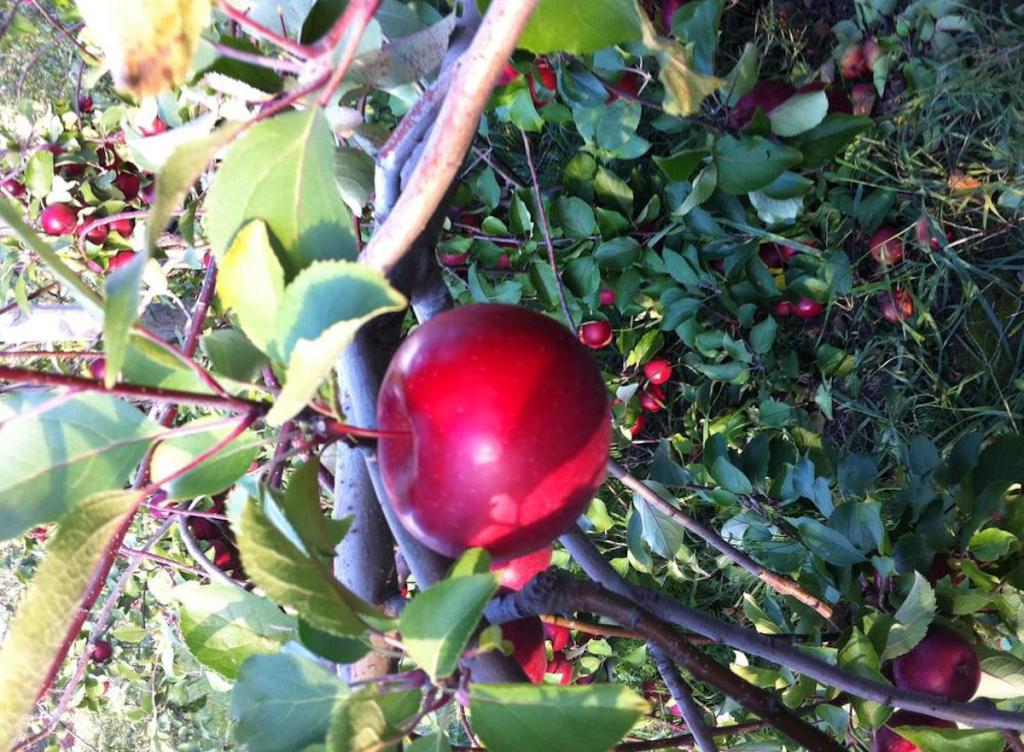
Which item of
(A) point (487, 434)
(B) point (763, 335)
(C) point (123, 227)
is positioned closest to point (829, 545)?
(B) point (763, 335)

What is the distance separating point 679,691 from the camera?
57 centimetres

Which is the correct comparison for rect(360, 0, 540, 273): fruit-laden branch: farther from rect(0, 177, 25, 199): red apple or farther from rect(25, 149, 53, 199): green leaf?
rect(0, 177, 25, 199): red apple

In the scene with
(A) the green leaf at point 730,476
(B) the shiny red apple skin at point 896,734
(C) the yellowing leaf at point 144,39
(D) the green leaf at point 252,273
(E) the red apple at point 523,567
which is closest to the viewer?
(C) the yellowing leaf at point 144,39

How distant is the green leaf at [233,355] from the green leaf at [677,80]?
244mm

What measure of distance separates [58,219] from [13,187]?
0.20 metres

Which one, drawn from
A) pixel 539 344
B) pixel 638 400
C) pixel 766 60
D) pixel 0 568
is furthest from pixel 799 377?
pixel 0 568

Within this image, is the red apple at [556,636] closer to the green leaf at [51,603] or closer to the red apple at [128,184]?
the green leaf at [51,603]

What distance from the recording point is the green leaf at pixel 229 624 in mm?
490

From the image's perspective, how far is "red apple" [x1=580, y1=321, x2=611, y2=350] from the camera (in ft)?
4.02

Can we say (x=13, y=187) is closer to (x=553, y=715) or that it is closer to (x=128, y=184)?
(x=128, y=184)

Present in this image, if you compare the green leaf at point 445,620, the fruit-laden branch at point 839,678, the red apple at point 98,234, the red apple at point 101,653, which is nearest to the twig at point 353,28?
the green leaf at point 445,620

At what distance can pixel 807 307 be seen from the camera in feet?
3.65

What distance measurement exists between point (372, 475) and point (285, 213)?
17 centimetres

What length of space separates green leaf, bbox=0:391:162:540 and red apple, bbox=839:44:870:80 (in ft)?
3.41
